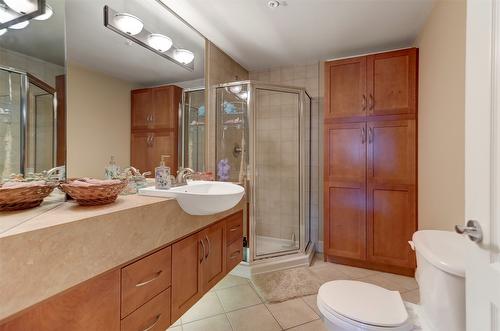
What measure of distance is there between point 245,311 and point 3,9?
2085 millimetres

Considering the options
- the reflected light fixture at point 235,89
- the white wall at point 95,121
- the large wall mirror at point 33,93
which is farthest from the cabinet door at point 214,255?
the reflected light fixture at point 235,89

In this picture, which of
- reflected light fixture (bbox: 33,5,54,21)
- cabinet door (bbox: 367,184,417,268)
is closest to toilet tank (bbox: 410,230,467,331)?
cabinet door (bbox: 367,184,417,268)

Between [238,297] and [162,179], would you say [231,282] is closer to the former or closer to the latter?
[238,297]

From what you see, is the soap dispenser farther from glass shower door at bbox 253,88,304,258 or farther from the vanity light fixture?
glass shower door at bbox 253,88,304,258

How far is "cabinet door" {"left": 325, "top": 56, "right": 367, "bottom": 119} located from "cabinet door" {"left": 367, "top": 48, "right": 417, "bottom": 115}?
71 millimetres

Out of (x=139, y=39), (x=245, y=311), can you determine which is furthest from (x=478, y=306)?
(x=139, y=39)

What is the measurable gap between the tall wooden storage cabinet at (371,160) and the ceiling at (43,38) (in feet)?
7.22

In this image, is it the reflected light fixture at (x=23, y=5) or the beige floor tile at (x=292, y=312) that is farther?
the beige floor tile at (x=292, y=312)

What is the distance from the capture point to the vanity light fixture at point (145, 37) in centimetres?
149

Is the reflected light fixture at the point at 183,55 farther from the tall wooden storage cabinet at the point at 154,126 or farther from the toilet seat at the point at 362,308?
the toilet seat at the point at 362,308

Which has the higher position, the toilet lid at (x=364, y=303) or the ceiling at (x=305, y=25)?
the ceiling at (x=305, y=25)

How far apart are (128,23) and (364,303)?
2.14 metres

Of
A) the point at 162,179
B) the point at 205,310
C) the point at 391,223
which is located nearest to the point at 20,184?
the point at 162,179

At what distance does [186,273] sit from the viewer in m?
1.27
